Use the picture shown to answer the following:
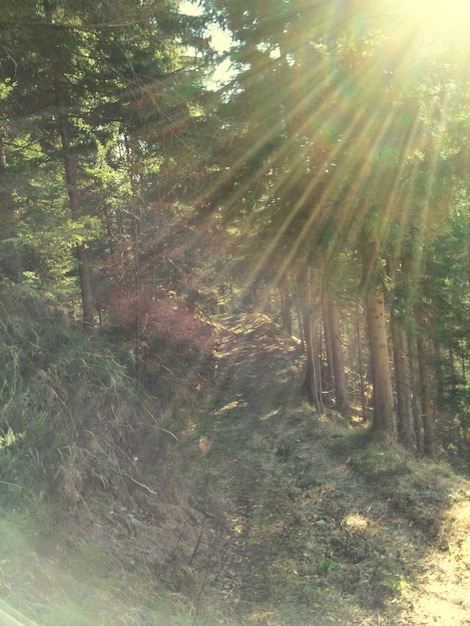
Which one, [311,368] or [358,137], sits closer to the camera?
[358,137]

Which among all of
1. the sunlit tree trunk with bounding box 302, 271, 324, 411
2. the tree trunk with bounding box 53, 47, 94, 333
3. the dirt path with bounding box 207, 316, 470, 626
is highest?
the tree trunk with bounding box 53, 47, 94, 333

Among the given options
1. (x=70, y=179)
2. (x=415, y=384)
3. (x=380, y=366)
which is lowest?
(x=415, y=384)

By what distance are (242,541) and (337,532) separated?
1.71 meters

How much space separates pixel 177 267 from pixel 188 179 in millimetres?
4014

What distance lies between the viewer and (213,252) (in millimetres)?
15641

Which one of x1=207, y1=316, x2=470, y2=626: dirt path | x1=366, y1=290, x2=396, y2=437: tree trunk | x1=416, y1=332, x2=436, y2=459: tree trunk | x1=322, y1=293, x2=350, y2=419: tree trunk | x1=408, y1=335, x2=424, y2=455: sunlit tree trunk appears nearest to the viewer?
x1=207, y1=316, x2=470, y2=626: dirt path

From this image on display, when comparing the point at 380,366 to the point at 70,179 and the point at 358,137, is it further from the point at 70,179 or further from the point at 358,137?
the point at 70,179

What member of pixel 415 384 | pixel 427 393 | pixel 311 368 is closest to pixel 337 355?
pixel 311 368

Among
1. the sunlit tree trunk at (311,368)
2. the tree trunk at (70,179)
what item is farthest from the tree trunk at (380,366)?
the tree trunk at (70,179)

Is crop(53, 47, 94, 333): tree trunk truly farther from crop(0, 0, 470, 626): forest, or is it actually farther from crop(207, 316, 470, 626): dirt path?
crop(207, 316, 470, 626): dirt path

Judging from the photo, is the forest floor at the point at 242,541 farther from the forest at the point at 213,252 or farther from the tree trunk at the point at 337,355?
the tree trunk at the point at 337,355

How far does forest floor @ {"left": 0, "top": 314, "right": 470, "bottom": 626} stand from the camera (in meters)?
5.40

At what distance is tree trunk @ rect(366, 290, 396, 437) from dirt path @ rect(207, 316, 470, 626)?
24.7 inches

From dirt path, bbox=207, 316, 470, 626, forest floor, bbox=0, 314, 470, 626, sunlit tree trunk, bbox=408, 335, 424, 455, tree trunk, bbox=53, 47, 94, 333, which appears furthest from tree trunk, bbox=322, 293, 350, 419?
tree trunk, bbox=53, 47, 94, 333
